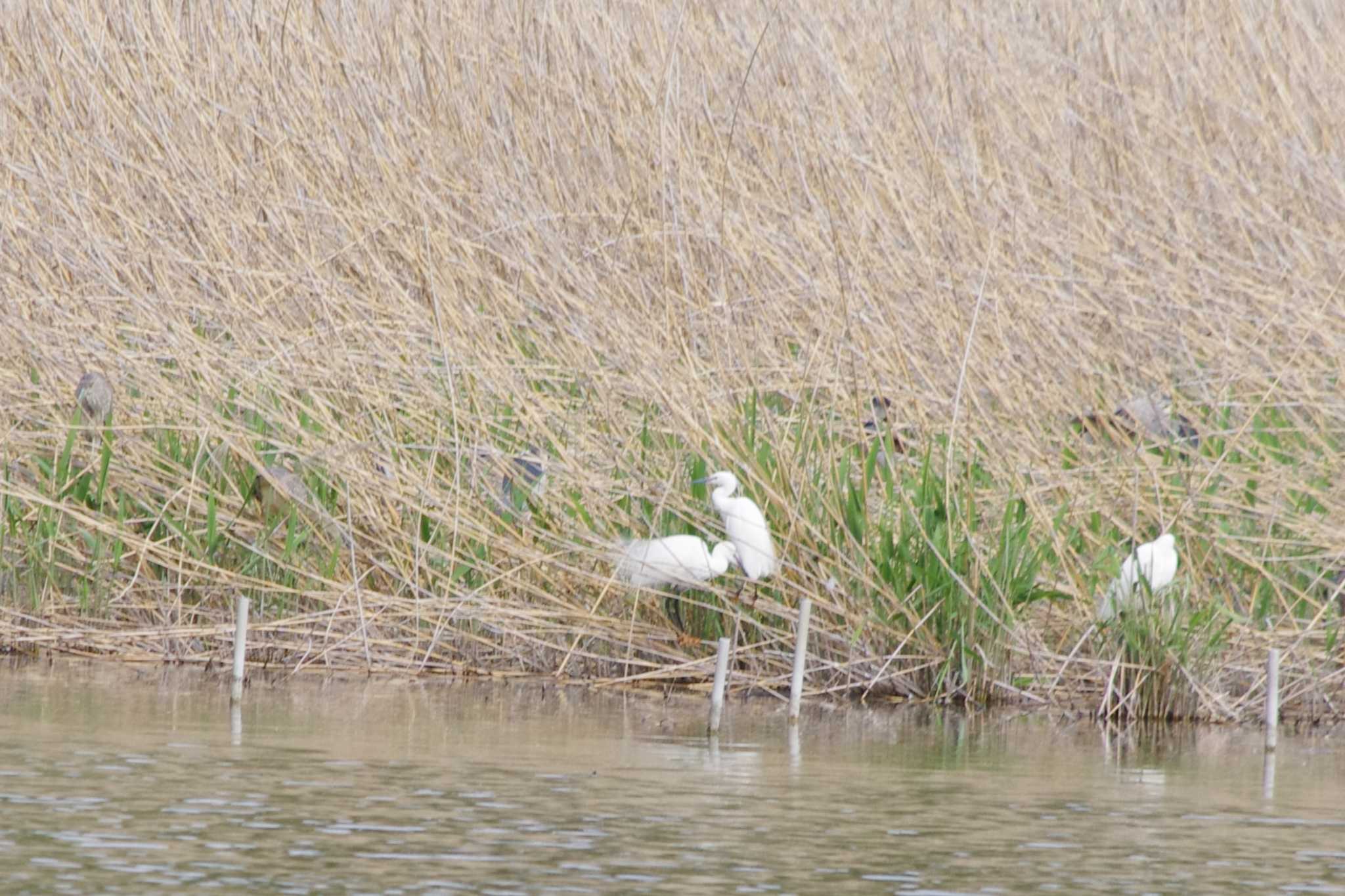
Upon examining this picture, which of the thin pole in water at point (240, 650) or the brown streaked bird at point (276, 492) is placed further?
the brown streaked bird at point (276, 492)

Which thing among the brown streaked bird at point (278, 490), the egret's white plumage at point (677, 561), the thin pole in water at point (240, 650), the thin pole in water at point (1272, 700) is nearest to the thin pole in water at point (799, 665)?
the egret's white plumage at point (677, 561)

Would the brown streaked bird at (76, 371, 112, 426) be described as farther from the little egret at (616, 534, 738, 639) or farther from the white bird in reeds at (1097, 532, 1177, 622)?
the white bird in reeds at (1097, 532, 1177, 622)

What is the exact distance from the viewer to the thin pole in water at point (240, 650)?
715 centimetres

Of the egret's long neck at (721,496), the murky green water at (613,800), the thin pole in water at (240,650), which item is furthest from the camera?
the egret's long neck at (721,496)

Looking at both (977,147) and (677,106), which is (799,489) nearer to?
(677,106)

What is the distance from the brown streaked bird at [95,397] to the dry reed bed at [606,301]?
107 millimetres

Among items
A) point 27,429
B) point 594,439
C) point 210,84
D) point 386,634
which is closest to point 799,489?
point 594,439

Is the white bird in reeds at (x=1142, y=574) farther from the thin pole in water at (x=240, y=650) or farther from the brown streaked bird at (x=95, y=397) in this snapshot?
the brown streaked bird at (x=95, y=397)

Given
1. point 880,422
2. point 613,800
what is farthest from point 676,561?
point 613,800

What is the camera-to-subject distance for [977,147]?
10.1 m

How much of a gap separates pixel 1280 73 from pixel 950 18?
53.0 inches

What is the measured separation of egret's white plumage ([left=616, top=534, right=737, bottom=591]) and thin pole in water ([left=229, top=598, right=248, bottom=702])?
113 cm

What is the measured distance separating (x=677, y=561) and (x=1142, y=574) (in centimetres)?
131

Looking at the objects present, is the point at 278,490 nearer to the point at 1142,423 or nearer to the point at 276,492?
the point at 276,492
